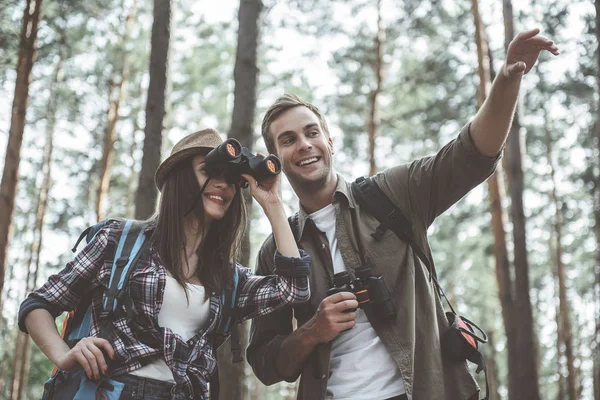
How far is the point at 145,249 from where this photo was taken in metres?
2.78

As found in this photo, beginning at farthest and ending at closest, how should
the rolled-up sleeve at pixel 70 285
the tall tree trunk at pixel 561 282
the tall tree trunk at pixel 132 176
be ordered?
the tall tree trunk at pixel 561 282
the tall tree trunk at pixel 132 176
the rolled-up sleeve at pixel 70 285

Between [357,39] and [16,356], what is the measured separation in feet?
44.2

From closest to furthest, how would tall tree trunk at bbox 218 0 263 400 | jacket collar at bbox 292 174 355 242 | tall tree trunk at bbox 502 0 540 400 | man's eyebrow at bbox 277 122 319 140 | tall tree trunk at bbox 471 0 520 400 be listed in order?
jacket collar at bbox 292 174 355 242
man's eyebrow at bbox 277 122 319 140
tall tree trunk at bbox 218 0 263 400
tall tree trunk at bbox 502 0 540 400
tall tree trunk at bbox 471 0 520 400

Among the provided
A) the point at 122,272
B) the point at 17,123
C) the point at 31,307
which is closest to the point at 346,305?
the point at 122,272

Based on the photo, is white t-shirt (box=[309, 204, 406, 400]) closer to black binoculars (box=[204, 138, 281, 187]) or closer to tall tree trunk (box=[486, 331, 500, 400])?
black binoculars (box=[204, 138, 281, 187])

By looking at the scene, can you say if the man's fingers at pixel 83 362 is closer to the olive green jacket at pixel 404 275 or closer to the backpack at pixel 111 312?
the backpack at pixel 111 312

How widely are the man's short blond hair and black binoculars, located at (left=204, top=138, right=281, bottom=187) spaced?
42 cm

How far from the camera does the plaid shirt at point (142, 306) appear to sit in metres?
2.53

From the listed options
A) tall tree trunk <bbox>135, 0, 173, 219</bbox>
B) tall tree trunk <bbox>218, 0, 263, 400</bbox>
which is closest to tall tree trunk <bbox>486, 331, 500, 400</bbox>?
tall tree trunk <bbox>135, 0, 173, 219</bbox>

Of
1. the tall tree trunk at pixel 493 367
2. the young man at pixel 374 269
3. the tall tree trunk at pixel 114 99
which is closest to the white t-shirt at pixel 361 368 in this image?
the young man at pixel 374 269

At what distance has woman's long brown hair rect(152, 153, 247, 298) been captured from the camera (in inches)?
112

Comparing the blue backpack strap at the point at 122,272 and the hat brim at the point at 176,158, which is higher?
the hat brim at the point at 176,158

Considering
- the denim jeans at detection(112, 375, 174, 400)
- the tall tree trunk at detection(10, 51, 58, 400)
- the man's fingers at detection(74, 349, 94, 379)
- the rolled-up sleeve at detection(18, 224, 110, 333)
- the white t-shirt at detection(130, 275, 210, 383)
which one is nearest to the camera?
the man's fingers at detection(74, 349, 94, 379)

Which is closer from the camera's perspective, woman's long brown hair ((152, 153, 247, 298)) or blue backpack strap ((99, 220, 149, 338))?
blue backpack strap ((99, 220, 149, 338))
